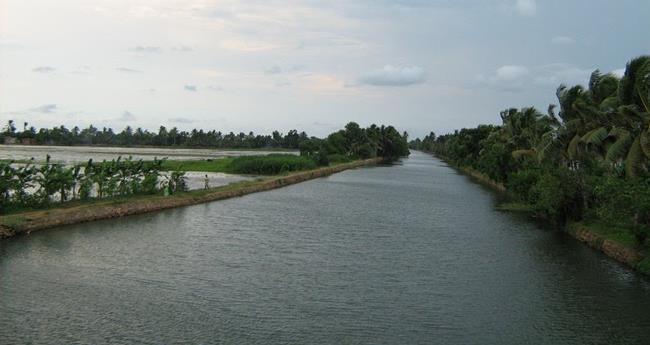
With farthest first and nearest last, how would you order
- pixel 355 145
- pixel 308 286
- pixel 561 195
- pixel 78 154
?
pixel 355 145 < pixel 78 154 < pixel 561 195 < pixel 308 286

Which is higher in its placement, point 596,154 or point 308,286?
point 596,154

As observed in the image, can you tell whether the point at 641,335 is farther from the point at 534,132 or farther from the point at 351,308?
the point at 534,132

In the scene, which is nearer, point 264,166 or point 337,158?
point 264,166

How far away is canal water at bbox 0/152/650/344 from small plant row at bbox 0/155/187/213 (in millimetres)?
3969

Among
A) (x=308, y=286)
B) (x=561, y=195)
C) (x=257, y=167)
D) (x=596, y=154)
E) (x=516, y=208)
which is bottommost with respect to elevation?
(x=308, y=286)

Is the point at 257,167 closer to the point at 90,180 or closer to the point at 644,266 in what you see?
the point at 90,180

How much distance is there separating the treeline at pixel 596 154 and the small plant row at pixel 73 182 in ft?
86.0

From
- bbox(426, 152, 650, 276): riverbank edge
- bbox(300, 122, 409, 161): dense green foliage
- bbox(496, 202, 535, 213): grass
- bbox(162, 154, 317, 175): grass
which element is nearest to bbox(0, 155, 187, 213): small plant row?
bbox(496, 202, 535, 213): grass

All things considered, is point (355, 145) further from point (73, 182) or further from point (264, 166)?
point (73, 182)

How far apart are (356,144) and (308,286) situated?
4708 inches

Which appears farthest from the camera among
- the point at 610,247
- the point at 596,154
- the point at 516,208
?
the point at 516,208

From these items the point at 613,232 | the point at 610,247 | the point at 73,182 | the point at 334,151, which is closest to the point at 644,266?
the point at 610,247

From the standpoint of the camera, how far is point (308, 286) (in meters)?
19.3

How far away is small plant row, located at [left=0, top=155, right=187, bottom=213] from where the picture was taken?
2997 cm
